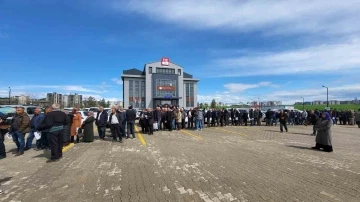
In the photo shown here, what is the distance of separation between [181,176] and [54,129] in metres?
4.67

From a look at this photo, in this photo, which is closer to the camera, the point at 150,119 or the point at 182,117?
the point at 150,119

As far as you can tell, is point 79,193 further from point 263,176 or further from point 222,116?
point 222,116

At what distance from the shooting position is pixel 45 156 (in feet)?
26.3

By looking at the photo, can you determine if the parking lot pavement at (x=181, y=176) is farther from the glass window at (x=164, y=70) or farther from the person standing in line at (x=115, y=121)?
the glass window at (x=164, y=70)

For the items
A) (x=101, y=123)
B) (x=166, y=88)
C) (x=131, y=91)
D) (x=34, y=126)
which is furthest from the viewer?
(x=166, y=88)

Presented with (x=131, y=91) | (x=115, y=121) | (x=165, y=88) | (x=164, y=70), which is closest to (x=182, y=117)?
(x=115, y=121)

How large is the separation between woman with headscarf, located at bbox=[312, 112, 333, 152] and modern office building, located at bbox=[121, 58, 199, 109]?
59.9 metres

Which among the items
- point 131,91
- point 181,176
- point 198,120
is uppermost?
point 131,91

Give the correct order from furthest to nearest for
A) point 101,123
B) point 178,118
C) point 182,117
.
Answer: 1. point 182,117
2. point 178,118
3. point 101,123

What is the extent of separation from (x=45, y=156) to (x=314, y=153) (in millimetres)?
10081

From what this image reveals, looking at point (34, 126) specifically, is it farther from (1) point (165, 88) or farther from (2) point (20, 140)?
(1) point (165, 88)

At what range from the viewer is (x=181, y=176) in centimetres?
572

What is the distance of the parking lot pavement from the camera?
452 cm

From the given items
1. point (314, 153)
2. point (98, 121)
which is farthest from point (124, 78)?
point (314, 153)
